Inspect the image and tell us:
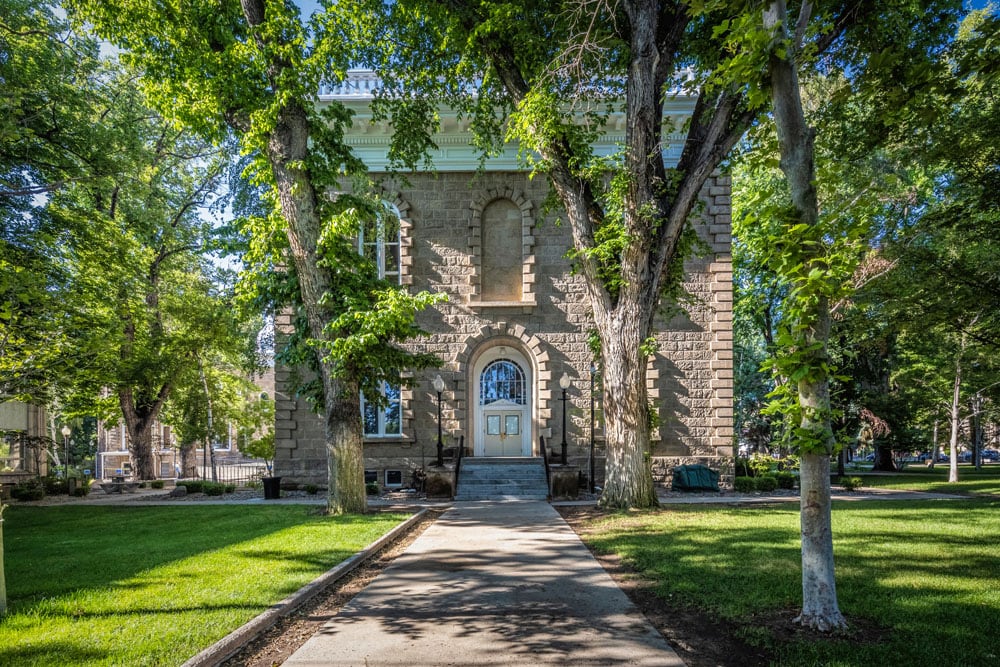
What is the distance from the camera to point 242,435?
1103 inches

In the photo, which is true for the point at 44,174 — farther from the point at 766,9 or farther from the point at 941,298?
the point at 941,298

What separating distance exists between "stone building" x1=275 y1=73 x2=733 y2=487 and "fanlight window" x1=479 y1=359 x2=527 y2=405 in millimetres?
540

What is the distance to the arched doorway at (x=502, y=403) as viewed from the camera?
1862cm

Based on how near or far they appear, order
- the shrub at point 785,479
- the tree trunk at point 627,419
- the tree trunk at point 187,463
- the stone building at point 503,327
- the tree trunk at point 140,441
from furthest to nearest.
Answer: the tree trunk at point 187,463, the tree trunk at point 140,441, the shrub at point 785,479, the stone building at point 503,327, the tree trunk at point 627,419

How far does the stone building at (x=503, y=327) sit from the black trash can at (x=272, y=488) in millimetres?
1538

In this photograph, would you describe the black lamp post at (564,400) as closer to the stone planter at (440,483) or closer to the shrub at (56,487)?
the stone planter at (440,483)

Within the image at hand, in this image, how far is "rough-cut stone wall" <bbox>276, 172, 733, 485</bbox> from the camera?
17.8 meters

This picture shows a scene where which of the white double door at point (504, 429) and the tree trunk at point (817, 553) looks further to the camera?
the white double door at point (504, 429)

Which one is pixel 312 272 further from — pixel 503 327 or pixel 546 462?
pixel 546 462

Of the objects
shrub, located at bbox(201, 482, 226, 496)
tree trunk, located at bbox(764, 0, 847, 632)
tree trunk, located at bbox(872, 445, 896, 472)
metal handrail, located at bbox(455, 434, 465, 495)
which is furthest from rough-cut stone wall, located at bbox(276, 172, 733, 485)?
tree trunk, located at bbox(872, 445, 896, 472)

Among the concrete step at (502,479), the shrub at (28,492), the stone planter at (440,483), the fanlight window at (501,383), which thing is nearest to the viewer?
the stone planter at (440,483)

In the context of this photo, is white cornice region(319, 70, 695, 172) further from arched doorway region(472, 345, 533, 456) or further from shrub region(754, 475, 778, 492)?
shrub region(754, 475, 778, 492)

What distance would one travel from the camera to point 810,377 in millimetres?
4664

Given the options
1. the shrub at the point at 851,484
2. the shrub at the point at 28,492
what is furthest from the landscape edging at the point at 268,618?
the shrub at the point at 851,484
